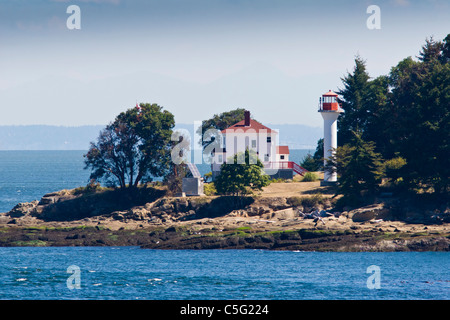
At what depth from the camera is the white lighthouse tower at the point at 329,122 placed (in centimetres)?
7531

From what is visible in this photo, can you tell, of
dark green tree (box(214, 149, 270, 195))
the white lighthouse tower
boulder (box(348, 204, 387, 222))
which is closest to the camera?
boulder (box(348, 204, 387, 222))

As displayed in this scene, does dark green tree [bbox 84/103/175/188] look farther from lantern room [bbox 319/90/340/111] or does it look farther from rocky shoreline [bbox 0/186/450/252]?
lantern room [bbox 319/90/340/111]

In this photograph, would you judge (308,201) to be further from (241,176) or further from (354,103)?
(354,103)

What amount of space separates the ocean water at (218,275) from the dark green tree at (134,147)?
1681cm

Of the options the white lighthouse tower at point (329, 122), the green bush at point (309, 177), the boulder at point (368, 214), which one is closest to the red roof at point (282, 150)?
the green bush at point (309, 177)

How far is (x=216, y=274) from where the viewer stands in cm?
5238

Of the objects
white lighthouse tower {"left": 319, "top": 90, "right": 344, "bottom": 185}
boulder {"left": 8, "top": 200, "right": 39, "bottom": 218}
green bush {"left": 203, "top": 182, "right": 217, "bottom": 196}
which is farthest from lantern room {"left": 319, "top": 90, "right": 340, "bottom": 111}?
boulder {"left": 8, "top": 200, "right": 39, "bottom": 218}

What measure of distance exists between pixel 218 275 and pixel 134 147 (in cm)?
2975

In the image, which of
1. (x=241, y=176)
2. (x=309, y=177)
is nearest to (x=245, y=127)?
(x=309, y=177)

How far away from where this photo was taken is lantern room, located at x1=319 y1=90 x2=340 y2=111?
75188 millimetres

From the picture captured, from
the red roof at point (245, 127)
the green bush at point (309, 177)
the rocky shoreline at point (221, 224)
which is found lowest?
the rocky shoreline at point (221, 224)

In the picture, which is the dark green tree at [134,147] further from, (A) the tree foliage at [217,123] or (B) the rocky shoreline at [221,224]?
(A) the tree foliage at [217,123]
